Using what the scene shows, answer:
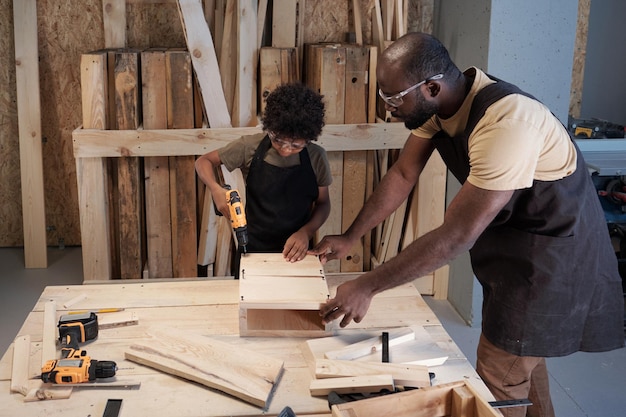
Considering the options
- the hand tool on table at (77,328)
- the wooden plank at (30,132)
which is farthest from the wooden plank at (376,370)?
the wooden plank at (30,132)

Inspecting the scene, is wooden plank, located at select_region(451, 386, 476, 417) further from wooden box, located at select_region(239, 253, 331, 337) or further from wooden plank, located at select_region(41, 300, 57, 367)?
wooden plank, located at select_region(41, 300, 57, 367)

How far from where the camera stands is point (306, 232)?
3094mm

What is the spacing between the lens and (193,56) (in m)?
4.45

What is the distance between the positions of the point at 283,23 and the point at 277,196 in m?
1.87

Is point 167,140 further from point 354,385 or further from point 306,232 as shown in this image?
point 354,385

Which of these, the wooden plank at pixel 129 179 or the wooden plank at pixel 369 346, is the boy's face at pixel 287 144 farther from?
the wooden plank at pixel 129 179

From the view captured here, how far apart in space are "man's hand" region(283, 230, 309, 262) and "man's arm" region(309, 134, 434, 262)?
5 cm

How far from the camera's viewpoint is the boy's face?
10.0 feet

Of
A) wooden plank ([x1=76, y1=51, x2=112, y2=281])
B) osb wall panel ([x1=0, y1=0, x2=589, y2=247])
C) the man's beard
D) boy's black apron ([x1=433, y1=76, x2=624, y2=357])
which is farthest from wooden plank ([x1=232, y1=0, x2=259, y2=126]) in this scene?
the man's beard

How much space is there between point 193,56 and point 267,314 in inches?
94.8

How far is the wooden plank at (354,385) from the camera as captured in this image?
2.02 metres

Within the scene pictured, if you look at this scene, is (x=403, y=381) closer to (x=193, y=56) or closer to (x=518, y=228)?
(x=518, y=228)

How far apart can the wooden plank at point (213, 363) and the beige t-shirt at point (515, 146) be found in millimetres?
882

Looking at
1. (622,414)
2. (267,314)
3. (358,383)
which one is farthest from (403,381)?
(622,414)
